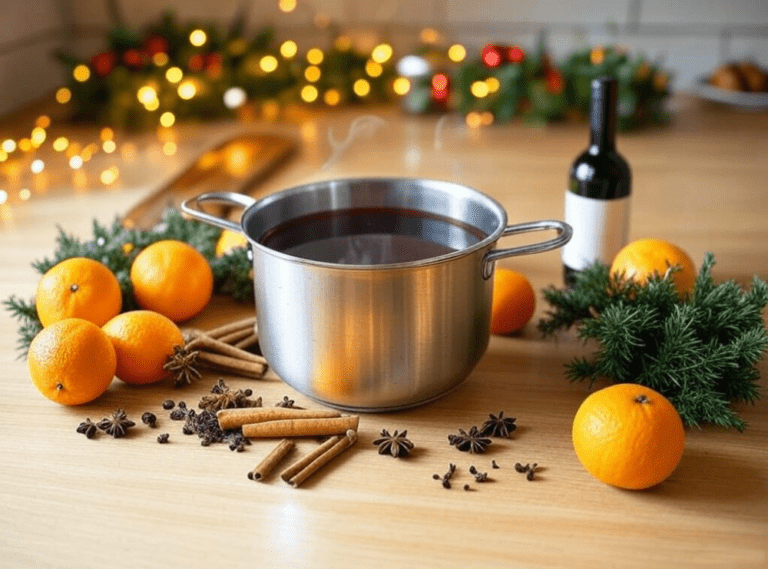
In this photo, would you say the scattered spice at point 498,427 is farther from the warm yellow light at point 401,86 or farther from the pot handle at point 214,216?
the warm yellow light at point 401,86

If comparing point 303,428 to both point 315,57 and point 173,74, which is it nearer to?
point 173,74

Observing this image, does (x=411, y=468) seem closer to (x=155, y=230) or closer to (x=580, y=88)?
(x=155, y=230)

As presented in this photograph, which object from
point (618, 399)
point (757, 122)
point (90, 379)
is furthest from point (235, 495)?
point (757, 122)

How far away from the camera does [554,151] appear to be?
185cm

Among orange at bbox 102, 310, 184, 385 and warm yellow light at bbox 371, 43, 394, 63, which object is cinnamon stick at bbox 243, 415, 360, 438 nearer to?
orange at bbox 102, 310, 184, 385

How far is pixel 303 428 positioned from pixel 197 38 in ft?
5.02

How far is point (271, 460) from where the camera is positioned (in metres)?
0.81

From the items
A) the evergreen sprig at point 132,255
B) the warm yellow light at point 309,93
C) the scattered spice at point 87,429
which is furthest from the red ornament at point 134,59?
the scattered spice at point 87,429

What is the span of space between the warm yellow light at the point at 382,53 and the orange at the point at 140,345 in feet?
4.76

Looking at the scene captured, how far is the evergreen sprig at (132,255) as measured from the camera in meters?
1.07

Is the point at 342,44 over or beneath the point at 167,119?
over

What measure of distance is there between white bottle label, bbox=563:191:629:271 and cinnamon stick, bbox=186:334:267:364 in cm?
43

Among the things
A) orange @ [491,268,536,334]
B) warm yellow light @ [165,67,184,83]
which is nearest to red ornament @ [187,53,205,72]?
warm yellow light @ [165,67,184,83]

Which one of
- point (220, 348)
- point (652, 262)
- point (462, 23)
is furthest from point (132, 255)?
point (462, 23)
